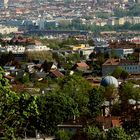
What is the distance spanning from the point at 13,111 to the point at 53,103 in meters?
9.75

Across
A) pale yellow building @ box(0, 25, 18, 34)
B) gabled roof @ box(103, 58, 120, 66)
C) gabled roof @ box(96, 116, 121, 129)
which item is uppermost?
gabled roof @ box(96, 116, 121, 129)

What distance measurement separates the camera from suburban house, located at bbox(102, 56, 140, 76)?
3097 cm

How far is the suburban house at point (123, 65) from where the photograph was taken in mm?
30969

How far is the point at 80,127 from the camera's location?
1427cm

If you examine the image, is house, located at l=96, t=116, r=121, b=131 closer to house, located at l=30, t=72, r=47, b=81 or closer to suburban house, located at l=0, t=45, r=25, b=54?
house, located at l=30, t=72, r=47, b=81

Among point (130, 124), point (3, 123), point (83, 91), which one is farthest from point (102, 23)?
point (3, 123)

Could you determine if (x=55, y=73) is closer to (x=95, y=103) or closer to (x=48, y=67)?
(x=48, y=67)

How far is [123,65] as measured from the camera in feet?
104

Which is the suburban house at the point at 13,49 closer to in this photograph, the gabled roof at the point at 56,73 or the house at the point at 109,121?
the gabled roof at the point at 56,73

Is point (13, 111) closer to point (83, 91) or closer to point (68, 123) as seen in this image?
point (68, 123)

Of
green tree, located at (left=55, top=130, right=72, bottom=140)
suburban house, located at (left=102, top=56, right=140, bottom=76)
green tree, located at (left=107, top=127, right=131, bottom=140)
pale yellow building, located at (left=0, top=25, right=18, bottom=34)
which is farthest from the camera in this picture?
pale yellow building, located at (left=0, top=25, right=18, bottom=34)

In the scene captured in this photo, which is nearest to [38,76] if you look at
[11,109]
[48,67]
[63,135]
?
[48,67]

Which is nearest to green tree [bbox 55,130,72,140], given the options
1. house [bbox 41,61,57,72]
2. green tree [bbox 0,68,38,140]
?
green tree [bbox 0,68,38,140]

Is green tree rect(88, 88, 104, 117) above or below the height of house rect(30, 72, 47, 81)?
above
